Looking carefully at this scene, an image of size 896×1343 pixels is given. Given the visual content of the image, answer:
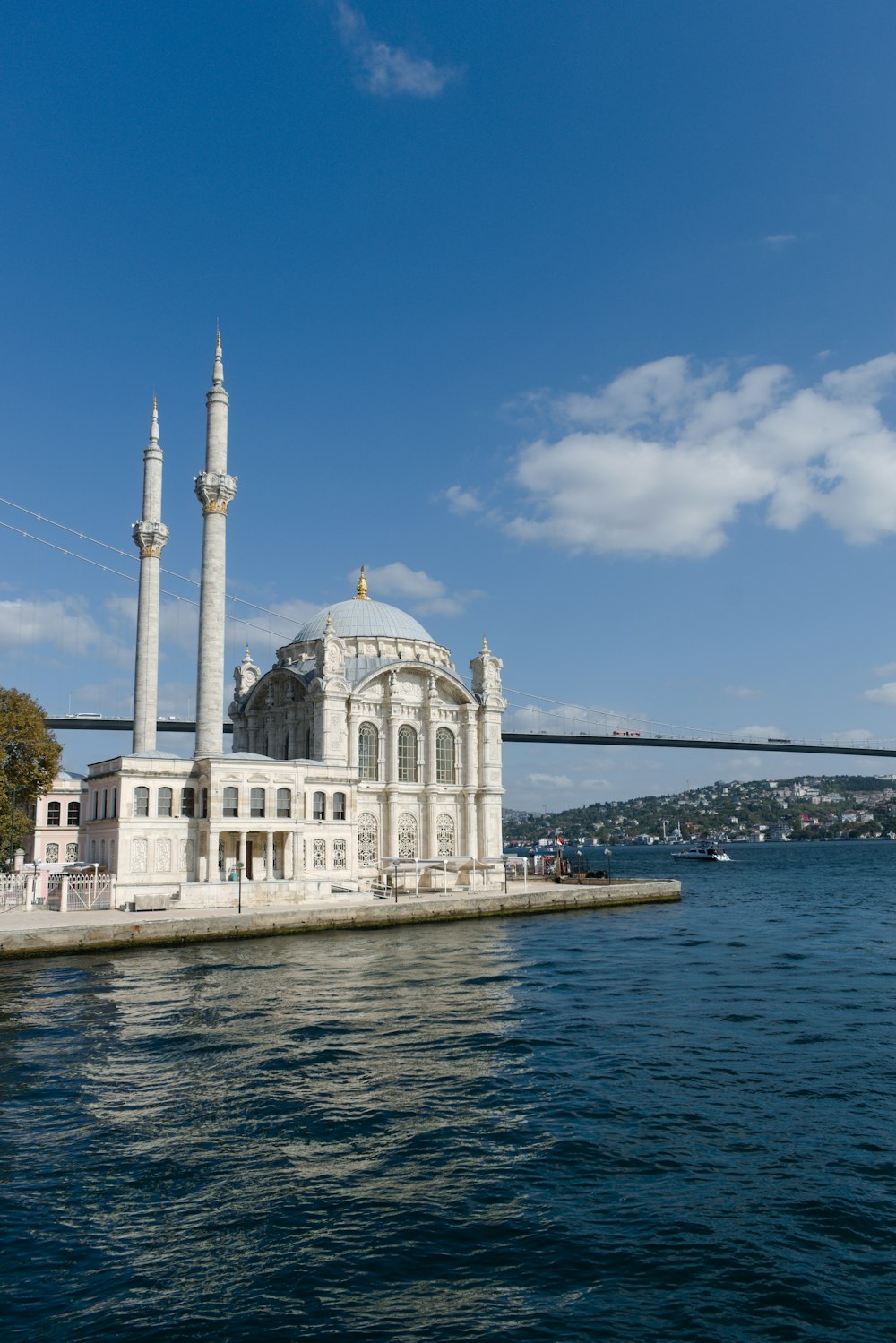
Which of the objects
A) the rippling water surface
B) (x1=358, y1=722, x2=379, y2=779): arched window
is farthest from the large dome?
the rippling water surface

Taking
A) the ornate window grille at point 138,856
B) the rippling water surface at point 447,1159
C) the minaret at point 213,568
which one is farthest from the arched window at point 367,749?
the rippling water surface at point 447,1159

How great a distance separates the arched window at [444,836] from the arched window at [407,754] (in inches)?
95.6

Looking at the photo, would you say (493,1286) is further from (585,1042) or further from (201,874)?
(201,874)

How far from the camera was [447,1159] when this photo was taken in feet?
36.7

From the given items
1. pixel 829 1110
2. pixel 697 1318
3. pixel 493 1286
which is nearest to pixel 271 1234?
pixel 493 1286

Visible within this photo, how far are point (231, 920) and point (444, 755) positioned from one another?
793 inches

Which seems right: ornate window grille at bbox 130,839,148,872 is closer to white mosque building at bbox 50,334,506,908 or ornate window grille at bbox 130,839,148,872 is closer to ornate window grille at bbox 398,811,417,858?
white mosque building at bbox 50,334,506,908

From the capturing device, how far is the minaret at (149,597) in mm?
43312

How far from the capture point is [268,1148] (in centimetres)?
1157

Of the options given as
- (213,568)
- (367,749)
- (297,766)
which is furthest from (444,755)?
(213,568)

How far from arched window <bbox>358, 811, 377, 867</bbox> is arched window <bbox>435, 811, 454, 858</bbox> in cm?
347

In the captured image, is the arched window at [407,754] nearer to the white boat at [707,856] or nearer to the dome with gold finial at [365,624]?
the dome with gold finial at [365,624]

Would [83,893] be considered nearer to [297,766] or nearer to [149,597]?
[297,766]

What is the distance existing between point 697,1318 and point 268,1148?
5.65 m
